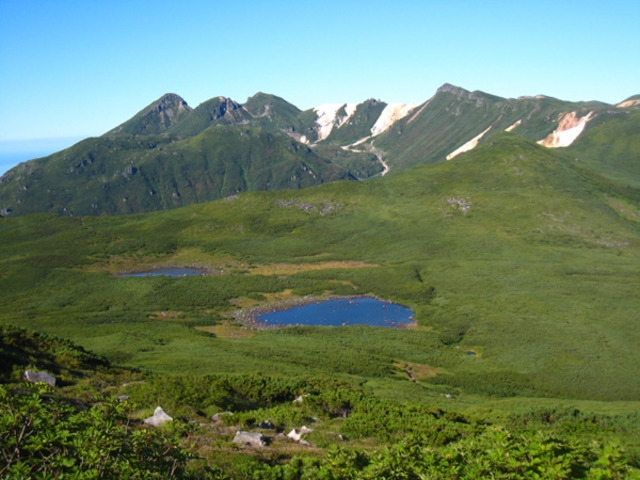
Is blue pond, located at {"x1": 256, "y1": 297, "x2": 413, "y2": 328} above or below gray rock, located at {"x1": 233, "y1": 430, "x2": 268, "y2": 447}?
below

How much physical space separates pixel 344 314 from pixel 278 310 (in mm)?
15692

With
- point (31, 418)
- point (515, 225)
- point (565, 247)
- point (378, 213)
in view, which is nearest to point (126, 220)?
point (378, 213)

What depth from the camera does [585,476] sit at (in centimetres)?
1688

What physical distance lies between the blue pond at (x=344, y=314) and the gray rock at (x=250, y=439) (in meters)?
69.6

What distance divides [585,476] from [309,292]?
97.1m

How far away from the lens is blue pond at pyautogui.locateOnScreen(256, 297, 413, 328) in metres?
94.8

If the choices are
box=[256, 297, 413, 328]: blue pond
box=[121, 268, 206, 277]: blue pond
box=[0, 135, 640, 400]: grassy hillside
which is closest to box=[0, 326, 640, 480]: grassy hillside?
box=[0, 135, 640, 400]: grassy hillside

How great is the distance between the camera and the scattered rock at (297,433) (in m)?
26.2

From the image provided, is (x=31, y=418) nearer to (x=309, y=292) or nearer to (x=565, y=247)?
(x=309, y=292)

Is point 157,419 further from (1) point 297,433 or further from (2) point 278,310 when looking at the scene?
(2) point 278,310

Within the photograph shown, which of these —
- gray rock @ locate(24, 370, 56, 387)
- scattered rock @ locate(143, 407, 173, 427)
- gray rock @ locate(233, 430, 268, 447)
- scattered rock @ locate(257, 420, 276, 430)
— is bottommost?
scattered rock @ locate(257, 420, 276, 430)

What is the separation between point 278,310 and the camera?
103 m

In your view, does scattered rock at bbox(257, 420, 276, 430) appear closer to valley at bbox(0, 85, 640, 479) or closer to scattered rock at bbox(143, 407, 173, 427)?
valley at bbox(0, 85, 640, 479)

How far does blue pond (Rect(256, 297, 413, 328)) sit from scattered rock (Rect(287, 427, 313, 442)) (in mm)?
65770
